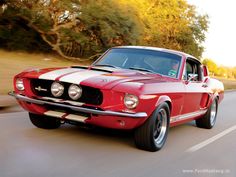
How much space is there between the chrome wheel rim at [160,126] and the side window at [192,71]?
4.43 ft

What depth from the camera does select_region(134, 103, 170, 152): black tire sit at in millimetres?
5746

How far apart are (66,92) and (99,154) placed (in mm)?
959

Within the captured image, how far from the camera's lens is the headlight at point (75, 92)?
5.64 metres

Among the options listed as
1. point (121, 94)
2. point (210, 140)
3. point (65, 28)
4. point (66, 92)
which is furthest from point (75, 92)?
point (65, 28)

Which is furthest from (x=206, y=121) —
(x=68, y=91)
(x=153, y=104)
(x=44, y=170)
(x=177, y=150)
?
(x=44, y=170)

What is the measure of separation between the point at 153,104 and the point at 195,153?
1.19 meters

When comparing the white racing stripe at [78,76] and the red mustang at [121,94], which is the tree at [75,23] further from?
the white racing stripe at [78,76]

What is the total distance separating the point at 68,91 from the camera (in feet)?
18.7

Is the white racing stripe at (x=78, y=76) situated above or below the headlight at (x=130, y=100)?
above

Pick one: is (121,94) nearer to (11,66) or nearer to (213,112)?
(213,112)

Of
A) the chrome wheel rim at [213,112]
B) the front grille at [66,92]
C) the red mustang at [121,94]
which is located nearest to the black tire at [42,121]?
the red mustang at [121,94]

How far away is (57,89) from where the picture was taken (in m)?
5.80

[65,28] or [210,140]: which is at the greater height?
[65,28]

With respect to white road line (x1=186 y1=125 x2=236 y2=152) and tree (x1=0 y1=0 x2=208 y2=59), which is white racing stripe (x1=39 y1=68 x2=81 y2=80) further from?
tree (x1=0 y1=0 x2=208 y2=59)
